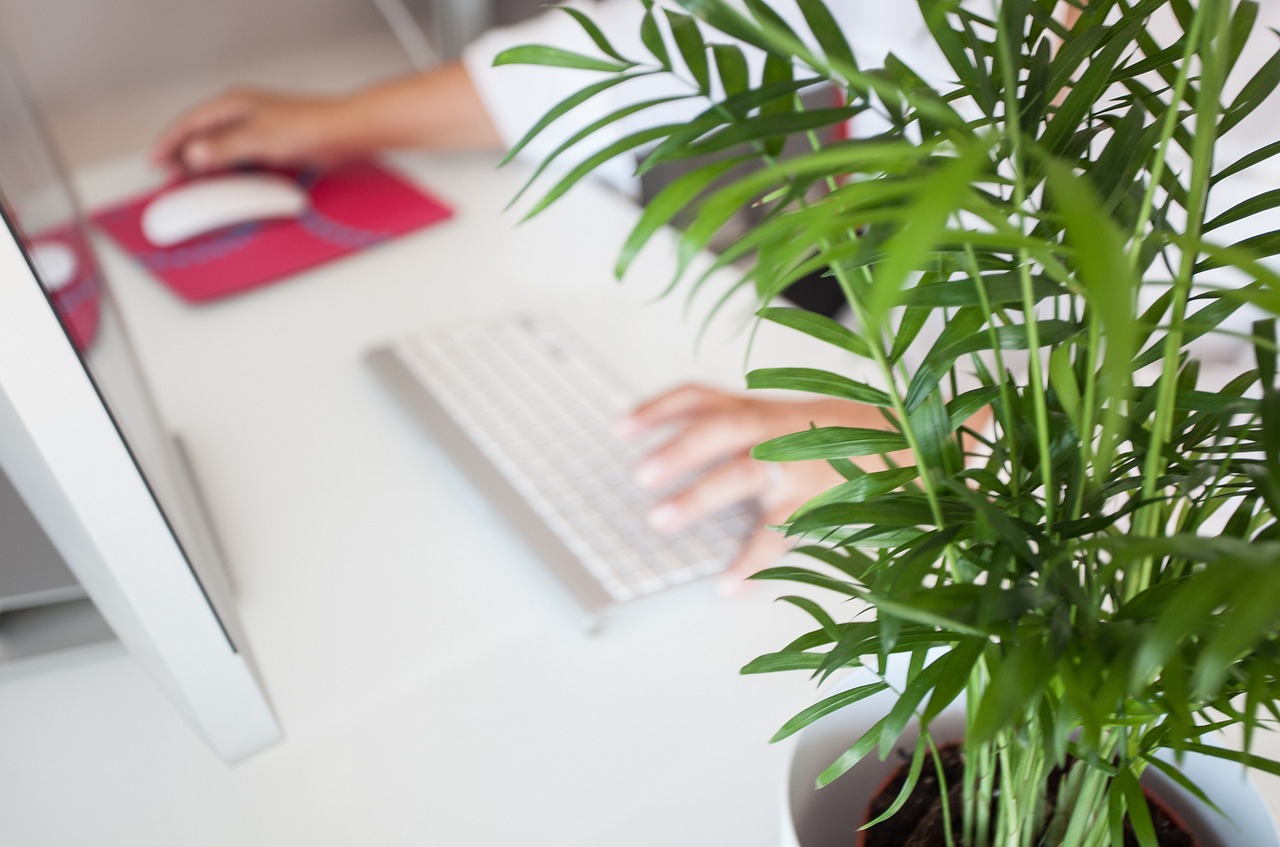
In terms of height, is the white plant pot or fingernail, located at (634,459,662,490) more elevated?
the white plant pot

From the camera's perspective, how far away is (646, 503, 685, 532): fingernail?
61 cm

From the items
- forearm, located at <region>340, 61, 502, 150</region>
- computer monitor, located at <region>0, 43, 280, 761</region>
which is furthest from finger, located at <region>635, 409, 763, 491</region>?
forearm, located at <region>340, 61, 502, 150</region>

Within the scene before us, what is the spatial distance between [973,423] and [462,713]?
402mm

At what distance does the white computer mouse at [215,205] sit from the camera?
2.87 ft

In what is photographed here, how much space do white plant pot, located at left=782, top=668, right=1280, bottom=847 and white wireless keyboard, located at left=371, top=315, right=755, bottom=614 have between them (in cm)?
20

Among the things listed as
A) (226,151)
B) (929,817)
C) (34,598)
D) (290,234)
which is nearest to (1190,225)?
(929,817)

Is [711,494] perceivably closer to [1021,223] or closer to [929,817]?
[929,817]

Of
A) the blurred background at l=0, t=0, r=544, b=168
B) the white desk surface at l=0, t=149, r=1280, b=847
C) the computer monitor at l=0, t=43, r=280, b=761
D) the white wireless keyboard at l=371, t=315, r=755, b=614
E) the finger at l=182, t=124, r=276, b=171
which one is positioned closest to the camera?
the computer monitor at l=0, t=43, r=280, b=761

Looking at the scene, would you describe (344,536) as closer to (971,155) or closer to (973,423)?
(973,423)

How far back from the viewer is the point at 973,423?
0.74m

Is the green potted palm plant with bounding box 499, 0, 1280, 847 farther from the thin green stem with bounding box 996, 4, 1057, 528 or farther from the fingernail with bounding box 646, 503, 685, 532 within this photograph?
the fingernail with bounding box 646, 503, 685, 532

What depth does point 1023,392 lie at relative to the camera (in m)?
0.30

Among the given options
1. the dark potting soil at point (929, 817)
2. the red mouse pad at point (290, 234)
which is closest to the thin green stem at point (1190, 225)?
the dark potting soil at point (929, 817)

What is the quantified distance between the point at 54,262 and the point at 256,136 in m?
0.63
